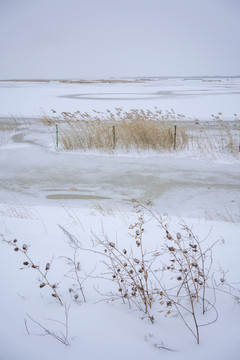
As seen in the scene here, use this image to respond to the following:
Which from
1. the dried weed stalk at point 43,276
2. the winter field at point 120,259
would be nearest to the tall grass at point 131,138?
the winter field at point 120,259

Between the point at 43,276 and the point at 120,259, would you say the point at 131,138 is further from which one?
the point at 43,276

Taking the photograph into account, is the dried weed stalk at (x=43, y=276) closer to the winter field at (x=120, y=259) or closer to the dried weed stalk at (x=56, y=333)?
the winter field at (x=120, y=259)

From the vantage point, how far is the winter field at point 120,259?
78.4 inches

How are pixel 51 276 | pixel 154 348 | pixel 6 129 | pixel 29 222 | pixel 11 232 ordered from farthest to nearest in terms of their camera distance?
pixel 6 129
pixel 29 222
pixel 11 232
pixel 51 276
pixel 154 348

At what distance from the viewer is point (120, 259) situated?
Result: 2941 millimetres

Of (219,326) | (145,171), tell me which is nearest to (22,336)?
(219,326)

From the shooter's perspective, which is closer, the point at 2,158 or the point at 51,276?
the point at 51,276

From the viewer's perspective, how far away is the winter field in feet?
6.53

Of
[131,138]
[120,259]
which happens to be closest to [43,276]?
[120,259]

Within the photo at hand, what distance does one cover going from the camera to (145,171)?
787 cm

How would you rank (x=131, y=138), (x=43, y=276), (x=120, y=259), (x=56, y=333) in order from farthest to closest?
(x=131, y=138) < (x=120, y=259) < (x=43, y=276) < (x=56, y=333)

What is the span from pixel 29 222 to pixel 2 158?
600 centimetres

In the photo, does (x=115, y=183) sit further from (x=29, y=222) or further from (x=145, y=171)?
(x=29, y=222)

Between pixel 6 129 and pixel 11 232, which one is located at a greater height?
pixel 6 129
